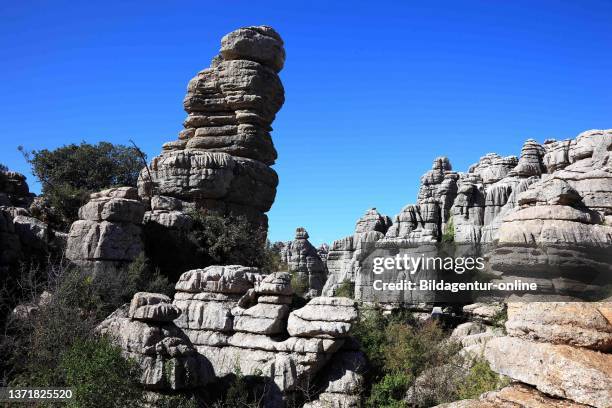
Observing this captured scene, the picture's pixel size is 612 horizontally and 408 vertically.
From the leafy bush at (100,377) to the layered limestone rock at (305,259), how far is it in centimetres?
2587

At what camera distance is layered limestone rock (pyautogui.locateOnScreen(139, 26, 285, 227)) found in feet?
51.3

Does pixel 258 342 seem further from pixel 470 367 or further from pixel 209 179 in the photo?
pixel 209 179

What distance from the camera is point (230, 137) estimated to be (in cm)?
1720

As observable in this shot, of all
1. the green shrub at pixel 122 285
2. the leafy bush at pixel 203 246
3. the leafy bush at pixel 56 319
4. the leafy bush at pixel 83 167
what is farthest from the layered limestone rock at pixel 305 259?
the leafy bush at pixel 56 319

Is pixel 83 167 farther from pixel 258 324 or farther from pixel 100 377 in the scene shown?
pixel 100 377

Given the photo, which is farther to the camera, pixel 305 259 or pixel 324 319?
pixel 305 259

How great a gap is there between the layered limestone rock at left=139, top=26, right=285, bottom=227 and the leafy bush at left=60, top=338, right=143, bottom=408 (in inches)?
331

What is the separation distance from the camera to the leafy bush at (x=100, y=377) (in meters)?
6.79

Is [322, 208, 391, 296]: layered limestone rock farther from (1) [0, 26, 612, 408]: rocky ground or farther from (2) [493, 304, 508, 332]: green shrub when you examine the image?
(2) [493, 304, 508, 332]: green shrub

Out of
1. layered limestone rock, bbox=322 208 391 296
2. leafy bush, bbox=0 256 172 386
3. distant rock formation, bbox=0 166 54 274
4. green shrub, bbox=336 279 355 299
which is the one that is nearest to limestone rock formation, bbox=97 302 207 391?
leafy bush, bbox=0 256 172 386

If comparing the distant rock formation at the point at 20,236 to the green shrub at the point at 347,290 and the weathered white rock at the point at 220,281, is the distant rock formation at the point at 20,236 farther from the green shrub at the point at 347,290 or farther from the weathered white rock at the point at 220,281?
the green shrub at the point at 347,290

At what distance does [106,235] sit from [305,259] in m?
22.7

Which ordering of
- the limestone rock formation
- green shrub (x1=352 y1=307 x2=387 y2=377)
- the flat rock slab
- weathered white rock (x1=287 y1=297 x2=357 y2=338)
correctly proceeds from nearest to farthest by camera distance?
the flat rock slab
the limestone rock formation
weathered white rock (x1=287 y1=297 x2=357 y2=338)
green shrub (x1=352 y1=307 x2=387 y2=377)

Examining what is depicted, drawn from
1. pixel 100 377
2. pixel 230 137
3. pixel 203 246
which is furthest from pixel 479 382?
pixel 230 137
